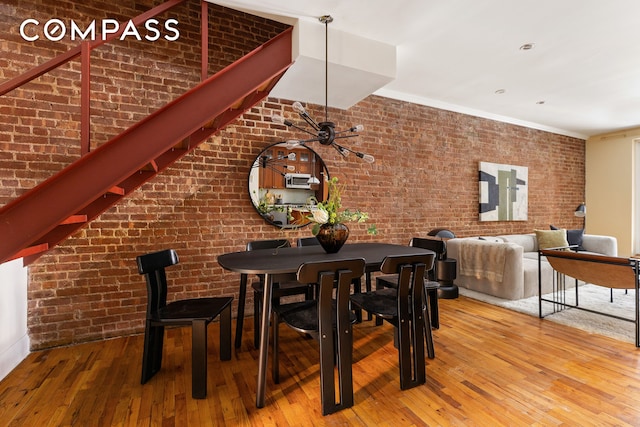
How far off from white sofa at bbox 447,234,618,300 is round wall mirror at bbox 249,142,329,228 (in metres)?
2.26

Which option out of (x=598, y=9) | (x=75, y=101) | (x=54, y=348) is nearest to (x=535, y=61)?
(x=598, y=9)

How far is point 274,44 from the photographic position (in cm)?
287

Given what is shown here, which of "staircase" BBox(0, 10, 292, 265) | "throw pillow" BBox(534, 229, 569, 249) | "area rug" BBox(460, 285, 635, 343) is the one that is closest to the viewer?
"staircase" BBox(0, 10, 292, 265)

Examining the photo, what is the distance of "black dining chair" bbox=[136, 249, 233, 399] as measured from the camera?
208cm

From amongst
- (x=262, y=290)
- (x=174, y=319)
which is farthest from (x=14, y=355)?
(x=262, y=290)

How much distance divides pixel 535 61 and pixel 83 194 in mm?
4674

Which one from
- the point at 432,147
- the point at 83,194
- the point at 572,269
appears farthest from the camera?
the point at 432,147

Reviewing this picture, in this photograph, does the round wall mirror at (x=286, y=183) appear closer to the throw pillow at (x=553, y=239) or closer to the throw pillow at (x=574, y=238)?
the throw pillow at (x=553, y=239)

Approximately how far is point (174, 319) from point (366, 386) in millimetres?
1398

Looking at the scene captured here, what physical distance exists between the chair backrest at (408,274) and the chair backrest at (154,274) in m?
1.62

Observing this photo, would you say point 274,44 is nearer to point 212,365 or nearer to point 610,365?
point 212,365

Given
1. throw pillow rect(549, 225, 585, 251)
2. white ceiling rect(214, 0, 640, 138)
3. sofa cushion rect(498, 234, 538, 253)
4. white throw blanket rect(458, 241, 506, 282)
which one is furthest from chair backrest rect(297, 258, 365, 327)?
throw pillow rect(549, 225, 585, 251)

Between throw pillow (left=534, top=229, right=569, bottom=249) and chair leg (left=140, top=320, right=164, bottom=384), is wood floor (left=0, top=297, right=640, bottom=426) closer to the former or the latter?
chair leg (left=140, top=320, right=164, bottom=384)

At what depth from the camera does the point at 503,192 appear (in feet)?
19.0
